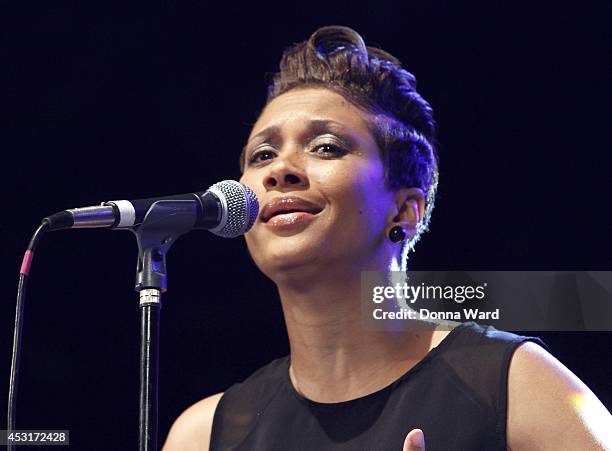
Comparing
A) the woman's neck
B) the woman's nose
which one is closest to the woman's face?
the woman's nose

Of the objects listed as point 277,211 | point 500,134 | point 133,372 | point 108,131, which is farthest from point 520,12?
point 133,372

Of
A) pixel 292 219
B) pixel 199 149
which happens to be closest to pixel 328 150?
pixel 292 219

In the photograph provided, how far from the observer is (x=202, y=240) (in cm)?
404

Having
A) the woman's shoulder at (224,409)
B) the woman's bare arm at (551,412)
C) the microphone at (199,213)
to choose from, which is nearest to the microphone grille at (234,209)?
the microphone at (199,213)

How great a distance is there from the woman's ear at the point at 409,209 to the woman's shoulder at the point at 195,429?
3.20 ft

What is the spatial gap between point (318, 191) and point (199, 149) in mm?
1390

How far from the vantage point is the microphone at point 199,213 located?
1.91m

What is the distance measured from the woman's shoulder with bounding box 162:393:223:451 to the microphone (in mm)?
1251

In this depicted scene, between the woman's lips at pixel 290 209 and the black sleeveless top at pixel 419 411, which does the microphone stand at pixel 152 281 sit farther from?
the black sleeveless top at pixel 419 411

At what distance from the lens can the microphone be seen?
6.27 ft

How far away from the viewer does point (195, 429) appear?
10.5 feet

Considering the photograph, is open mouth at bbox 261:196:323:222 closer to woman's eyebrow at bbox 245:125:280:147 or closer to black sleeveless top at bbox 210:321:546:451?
woman's eyebrow at bbox 245:125:280:147

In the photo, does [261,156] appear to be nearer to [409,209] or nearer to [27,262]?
[409,209]

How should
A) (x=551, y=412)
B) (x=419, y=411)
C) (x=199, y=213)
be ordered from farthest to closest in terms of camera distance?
(x=419, y=411)
(x=551, y=412)
(x=199, y=213)
